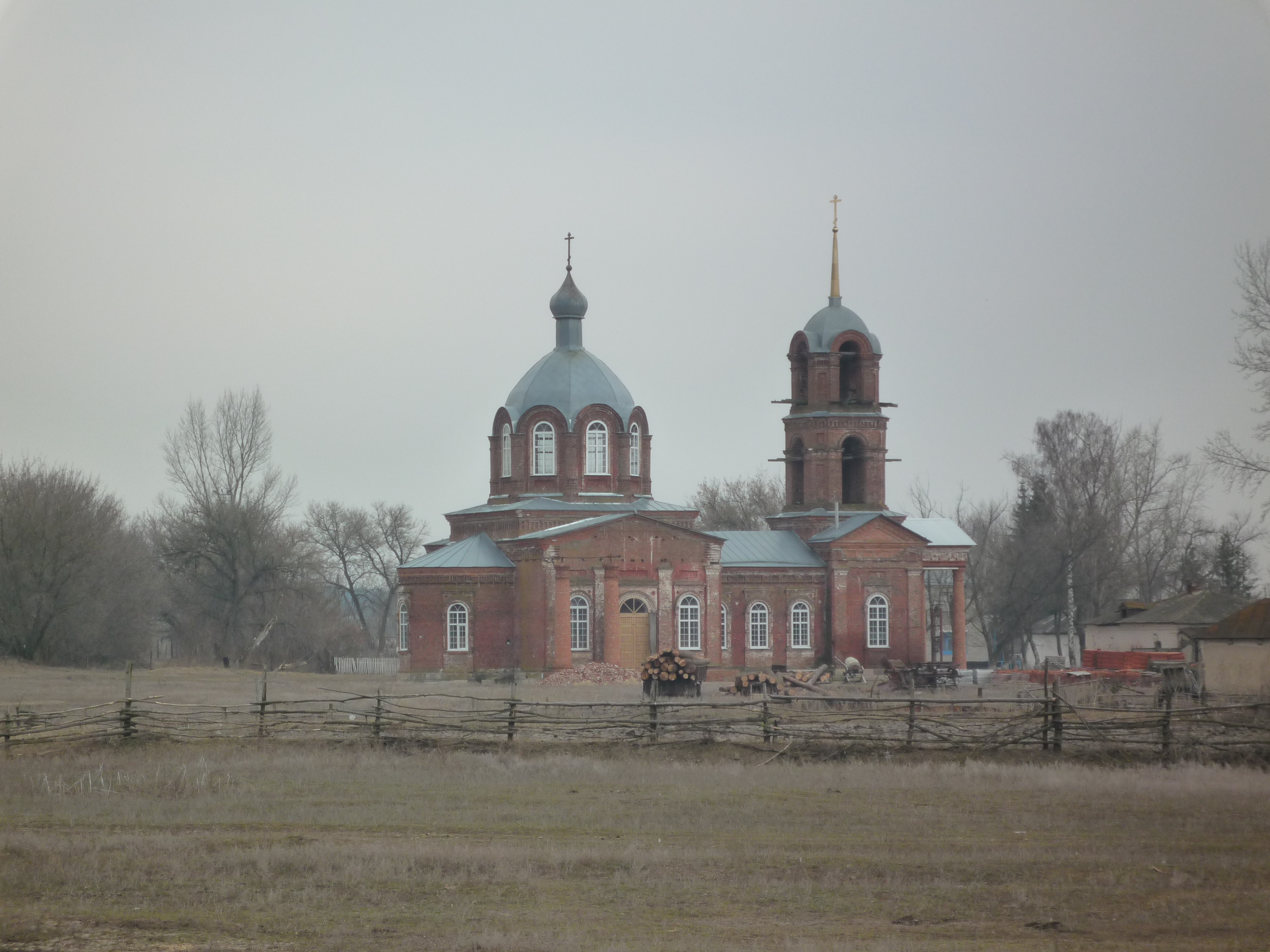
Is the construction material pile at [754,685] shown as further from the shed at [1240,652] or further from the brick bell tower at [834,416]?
the brick bell tower at [834,416]

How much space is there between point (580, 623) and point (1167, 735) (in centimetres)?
2399

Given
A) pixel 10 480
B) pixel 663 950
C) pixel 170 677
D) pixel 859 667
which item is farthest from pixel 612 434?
pixel 663 950

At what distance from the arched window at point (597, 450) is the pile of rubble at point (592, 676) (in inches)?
271

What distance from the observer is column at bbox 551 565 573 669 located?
43.7m

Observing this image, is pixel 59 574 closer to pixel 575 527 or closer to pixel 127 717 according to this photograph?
pixel 575 527

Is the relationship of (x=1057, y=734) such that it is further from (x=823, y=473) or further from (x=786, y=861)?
(x=823, y=473)

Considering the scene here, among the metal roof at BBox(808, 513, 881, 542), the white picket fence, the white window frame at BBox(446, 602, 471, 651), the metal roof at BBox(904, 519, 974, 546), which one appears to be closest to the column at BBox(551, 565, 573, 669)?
the white window frame at BBox(446, 602, 471, 651)

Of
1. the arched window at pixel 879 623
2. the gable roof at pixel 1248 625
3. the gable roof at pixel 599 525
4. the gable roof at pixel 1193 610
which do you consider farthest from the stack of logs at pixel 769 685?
the gable roof at pixel 1193 610

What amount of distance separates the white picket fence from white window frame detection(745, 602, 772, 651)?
1273 centimetres

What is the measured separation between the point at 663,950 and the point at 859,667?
109 ft

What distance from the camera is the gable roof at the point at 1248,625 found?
97.5 ft

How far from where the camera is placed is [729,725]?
2438 cm

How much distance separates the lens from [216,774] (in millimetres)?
20875

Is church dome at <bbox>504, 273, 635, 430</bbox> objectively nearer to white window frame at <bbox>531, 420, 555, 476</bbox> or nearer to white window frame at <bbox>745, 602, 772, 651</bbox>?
white window frame at <bbox>531, 420, 555, 476</bbox>
